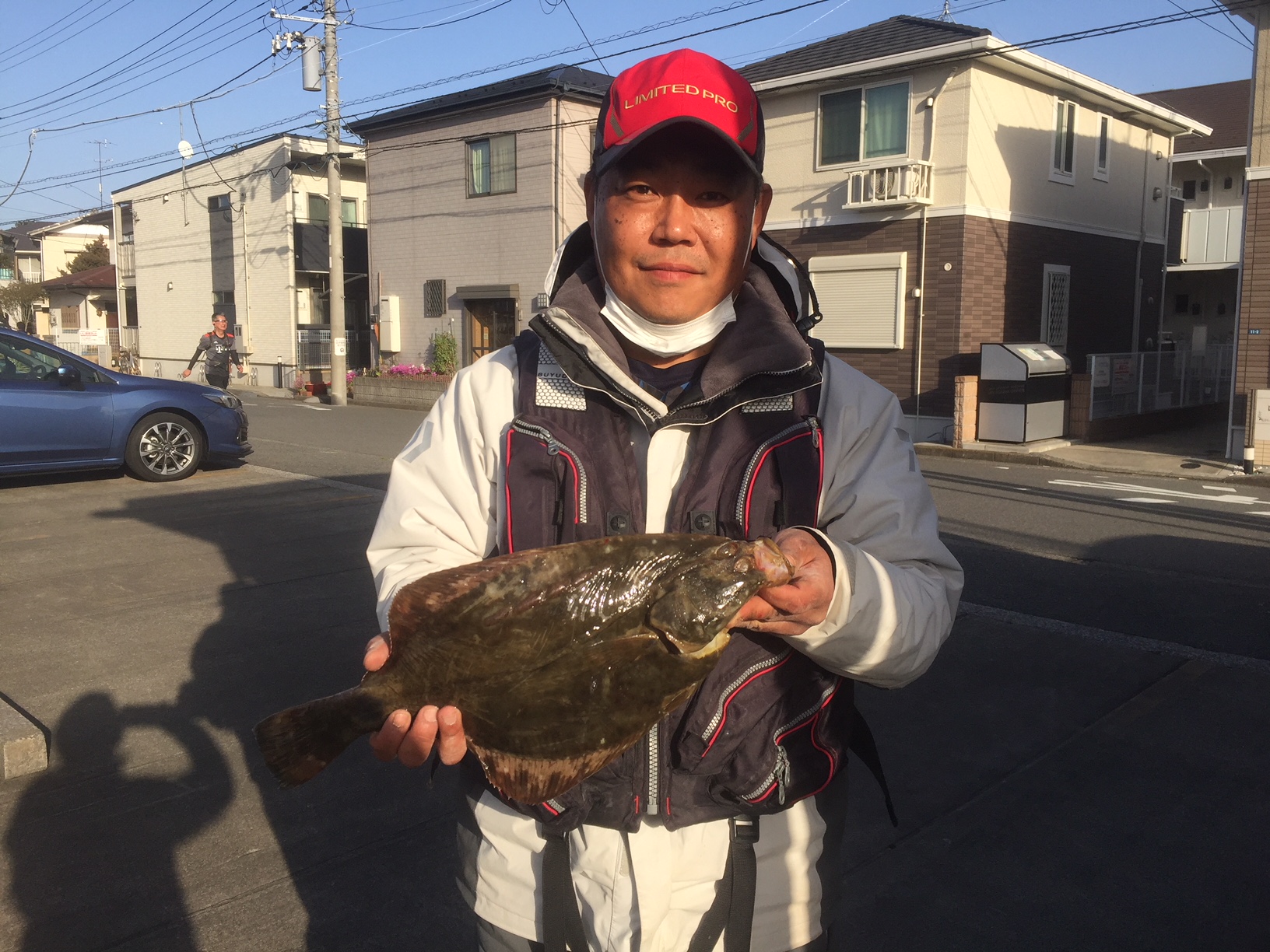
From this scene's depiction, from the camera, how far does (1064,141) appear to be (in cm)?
2106

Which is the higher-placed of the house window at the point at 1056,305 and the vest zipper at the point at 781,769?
the house window at the point at 1056,305

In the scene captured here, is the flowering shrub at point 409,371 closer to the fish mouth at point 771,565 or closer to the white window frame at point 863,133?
the white window frame at point 863,133

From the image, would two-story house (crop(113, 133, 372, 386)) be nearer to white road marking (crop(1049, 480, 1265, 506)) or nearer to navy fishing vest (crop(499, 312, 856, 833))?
white road marking (crop(1049, 480, 1265, 506))

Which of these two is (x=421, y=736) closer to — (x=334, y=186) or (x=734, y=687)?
(x=734, y=687)

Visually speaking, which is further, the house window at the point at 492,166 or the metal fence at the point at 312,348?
the metal fence at the point at 312,348

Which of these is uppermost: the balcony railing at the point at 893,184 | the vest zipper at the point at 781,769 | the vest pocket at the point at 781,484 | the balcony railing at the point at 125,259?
the balcony railing at the point at 125,259

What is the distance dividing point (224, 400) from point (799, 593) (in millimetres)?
12164

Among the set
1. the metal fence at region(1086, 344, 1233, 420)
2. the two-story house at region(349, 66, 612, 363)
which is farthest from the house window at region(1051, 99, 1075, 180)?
the two-story house at region(349, 66, 612, 363)

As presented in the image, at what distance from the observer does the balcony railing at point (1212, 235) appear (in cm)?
2712

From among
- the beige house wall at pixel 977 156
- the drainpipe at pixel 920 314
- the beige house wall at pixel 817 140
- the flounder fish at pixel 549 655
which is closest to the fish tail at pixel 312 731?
the flounder fish at pixel 549 655

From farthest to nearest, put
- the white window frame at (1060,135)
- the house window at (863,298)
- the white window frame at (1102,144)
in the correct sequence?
the white window frame at (1102,144) < the white window frame at (1060,135) < the house window at (863,298)

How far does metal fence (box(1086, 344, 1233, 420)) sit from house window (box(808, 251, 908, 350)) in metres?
3.62

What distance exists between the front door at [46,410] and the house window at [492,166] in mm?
16936

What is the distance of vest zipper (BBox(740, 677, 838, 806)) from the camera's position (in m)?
1.73
